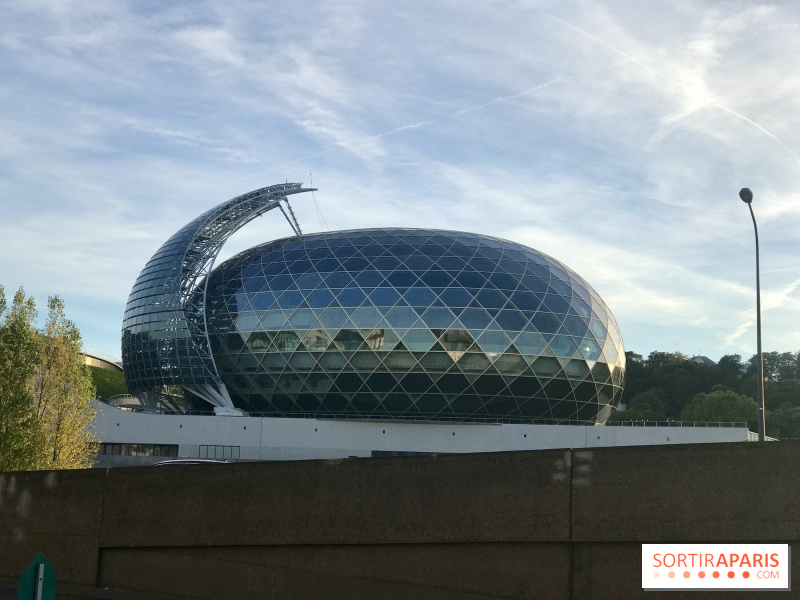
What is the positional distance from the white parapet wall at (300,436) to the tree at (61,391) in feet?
54.5

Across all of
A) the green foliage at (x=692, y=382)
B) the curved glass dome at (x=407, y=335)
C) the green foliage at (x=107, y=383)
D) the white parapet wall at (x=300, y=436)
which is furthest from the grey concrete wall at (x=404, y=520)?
the green foliage at (x=107, y=383)

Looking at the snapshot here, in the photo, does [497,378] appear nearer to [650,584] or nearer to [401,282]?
[401,282]

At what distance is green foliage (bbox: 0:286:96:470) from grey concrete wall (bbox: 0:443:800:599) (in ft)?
32.0

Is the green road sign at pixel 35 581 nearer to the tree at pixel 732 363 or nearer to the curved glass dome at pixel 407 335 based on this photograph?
the curved glass dome at pixel 407 335

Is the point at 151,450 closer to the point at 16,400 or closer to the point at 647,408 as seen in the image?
the point at 16,400

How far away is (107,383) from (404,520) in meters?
96.6

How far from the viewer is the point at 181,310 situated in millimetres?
54594

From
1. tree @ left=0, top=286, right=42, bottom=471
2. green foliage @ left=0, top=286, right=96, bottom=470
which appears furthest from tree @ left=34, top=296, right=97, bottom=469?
tree @ left=0, top=286, right=42, bottom=471

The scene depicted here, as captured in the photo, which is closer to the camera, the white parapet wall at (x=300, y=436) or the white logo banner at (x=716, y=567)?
the white logo banner at (x=716, y=567)

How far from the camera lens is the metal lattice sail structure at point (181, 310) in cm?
5356

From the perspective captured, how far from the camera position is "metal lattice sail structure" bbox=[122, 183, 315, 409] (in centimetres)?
5356

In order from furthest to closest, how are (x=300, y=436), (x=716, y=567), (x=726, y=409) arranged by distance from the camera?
(x=726, y=409), (x=300, y=436), (x=716, y=567)

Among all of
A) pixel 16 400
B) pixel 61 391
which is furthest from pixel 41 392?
pixel 16 400

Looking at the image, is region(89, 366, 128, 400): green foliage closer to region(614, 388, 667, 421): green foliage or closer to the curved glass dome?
the curved glass dome
